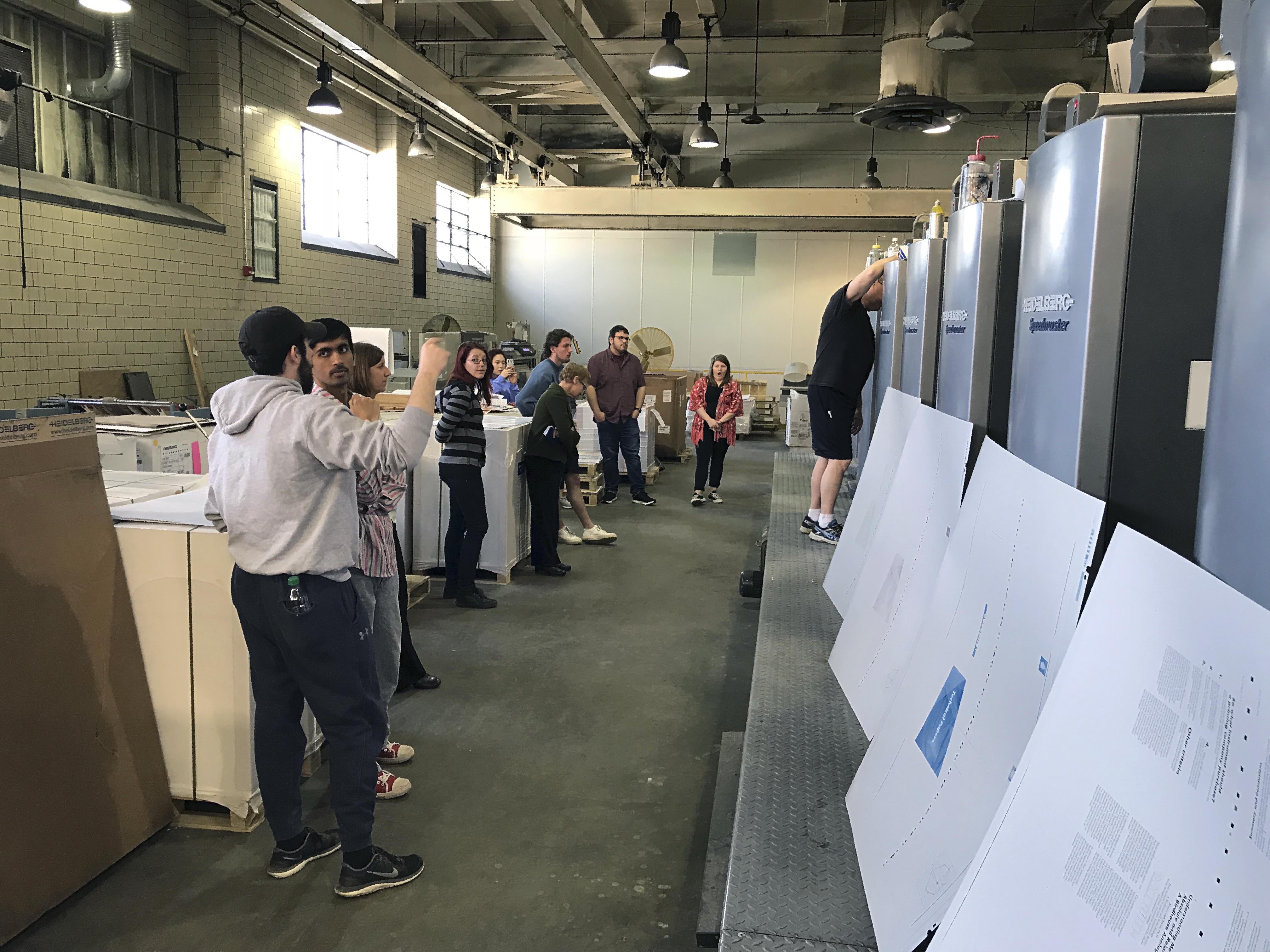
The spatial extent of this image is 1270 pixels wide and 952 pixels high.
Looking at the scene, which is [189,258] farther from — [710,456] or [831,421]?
[831,421]

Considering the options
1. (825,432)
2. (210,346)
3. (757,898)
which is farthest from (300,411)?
(210,346)

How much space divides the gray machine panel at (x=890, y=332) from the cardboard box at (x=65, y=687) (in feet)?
11.5

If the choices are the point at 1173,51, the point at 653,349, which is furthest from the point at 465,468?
the point at 653,349

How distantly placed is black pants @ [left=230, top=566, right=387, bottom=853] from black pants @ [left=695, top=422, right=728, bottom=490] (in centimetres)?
614

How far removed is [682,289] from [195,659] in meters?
14.0

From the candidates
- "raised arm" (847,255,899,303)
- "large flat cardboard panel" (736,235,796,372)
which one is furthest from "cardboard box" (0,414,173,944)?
"large flat cardboard panel" (736,235,796,372)

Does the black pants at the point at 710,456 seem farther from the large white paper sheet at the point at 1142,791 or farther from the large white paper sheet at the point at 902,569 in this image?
the large white paper sheet at the point at 1142,791

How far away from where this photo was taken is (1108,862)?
1.04 meters

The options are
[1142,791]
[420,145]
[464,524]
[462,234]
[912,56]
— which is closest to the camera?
[1142,791]

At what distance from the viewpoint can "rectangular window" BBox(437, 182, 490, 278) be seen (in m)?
14.1

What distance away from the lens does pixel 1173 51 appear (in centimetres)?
201

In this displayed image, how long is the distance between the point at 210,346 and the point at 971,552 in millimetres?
Result: 8276

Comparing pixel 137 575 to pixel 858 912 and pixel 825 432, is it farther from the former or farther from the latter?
pixel 825 432

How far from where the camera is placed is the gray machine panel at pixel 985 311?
10.0 feet
